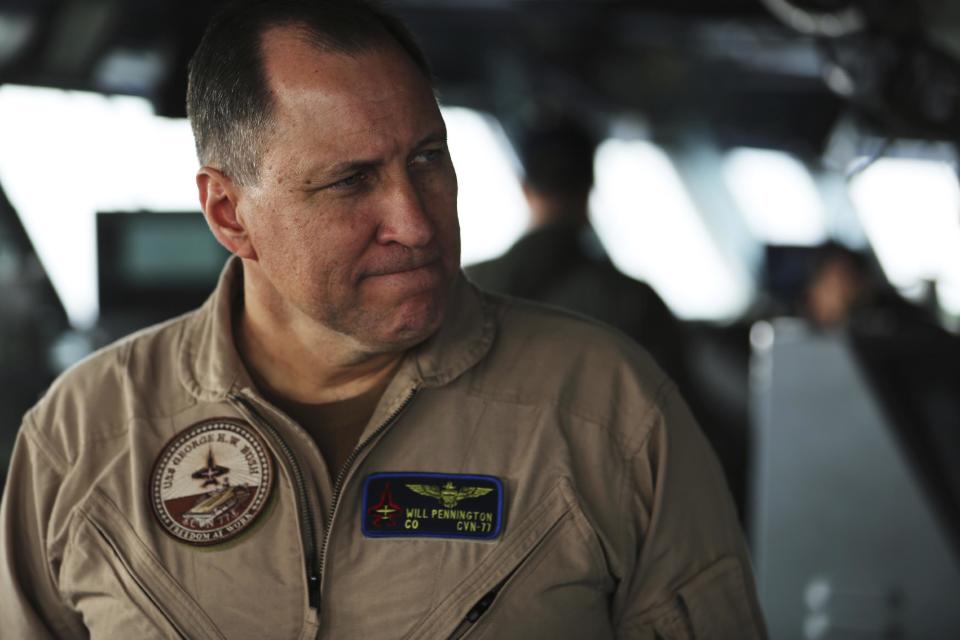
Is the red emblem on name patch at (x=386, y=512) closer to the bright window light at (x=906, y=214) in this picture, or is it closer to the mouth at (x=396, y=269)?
the mouth at (x=396, y=269)

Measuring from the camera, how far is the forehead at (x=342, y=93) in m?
1.29

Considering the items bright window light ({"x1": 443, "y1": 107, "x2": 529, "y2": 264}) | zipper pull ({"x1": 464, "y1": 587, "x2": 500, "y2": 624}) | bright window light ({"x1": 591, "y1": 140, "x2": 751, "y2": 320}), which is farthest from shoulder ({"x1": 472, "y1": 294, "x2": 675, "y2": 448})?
bright window light ({"x1": 591, "y1": 140, "x2": 751, "y2": 320})

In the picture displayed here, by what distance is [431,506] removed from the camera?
133cm

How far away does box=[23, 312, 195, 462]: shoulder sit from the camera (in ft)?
4.66

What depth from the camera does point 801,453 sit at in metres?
2.81

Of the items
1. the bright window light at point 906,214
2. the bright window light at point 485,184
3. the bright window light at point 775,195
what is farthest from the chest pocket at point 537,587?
the bright window light at point 906,214

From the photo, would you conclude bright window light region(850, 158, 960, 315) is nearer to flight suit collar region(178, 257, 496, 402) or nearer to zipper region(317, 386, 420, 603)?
flight suit collar region(178, 257, 496, 402)

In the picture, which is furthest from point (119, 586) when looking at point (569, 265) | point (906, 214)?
point (906, 214)

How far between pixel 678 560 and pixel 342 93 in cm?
62

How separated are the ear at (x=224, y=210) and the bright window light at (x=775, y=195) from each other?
29.9 ft

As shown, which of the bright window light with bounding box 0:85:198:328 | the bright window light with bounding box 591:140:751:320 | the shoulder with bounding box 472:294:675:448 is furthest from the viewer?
the bright window light with bounding box 591:140:751:320

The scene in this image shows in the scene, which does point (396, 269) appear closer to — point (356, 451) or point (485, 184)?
point (356, 451)

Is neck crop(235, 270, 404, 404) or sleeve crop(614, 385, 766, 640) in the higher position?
neck crop(235, 270, 404, 404)

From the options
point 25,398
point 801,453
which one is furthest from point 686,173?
point 801,453
